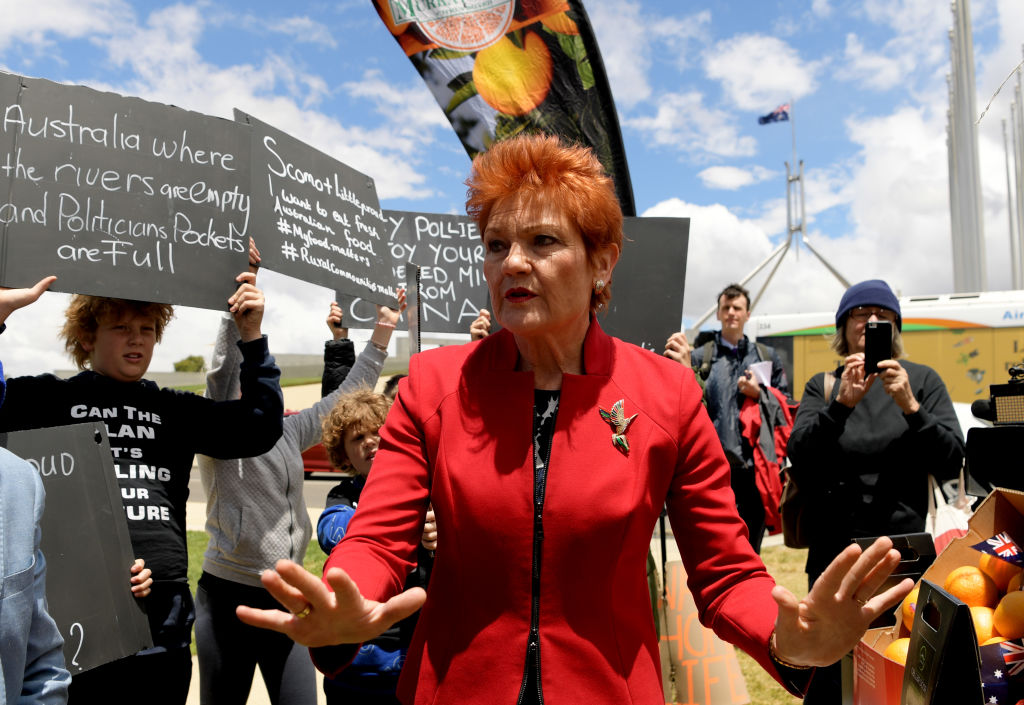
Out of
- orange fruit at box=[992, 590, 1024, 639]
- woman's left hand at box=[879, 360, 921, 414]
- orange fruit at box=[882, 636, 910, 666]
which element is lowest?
orange fruit at box=[882, 636, 910, 666]

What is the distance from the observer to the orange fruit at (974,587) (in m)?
1.76

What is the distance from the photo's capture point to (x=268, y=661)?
2.85 m

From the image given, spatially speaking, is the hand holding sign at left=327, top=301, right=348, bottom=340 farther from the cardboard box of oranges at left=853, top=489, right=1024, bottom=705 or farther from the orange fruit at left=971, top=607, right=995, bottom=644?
the orange fruit at left=971, top=607, right=995, bottom=644

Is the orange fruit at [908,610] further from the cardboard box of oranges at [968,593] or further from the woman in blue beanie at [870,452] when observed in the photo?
the woman in blue beanie at [870,452]

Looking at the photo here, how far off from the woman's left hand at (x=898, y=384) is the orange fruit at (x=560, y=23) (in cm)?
235

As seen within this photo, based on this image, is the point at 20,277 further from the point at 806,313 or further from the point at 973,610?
the point at 806,313

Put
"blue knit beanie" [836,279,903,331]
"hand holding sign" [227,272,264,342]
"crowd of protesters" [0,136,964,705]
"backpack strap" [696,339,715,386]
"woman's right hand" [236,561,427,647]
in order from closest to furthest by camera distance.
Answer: "woman's right hand" [236,561,427,647] → "crowd of protesters" [0,136,964,705] → "hand holding sign" [227,272,264,342] → "blue knit beanie" [836,279,903,331] → "backpack strap" [696,339,715,386]

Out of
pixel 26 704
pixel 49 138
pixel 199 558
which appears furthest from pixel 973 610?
pixel 199 558

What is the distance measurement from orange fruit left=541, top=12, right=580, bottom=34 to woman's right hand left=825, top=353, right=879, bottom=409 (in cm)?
226

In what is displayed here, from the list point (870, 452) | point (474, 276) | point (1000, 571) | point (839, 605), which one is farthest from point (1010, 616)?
point (474, 276)

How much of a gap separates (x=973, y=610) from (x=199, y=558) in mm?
7203

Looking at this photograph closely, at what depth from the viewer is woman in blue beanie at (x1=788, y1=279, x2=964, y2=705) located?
117 inches

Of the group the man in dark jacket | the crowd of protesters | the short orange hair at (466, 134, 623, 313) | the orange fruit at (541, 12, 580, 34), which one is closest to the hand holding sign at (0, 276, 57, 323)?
the crowd of protesters

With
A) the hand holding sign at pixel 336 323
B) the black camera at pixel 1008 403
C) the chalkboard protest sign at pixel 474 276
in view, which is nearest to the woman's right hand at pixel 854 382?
the chalkboard protest sign at pixel 474 276
